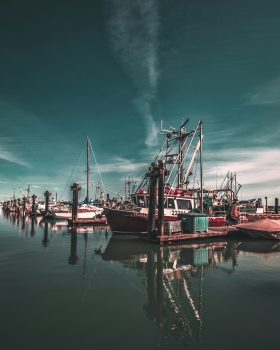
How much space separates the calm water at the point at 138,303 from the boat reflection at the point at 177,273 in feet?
0.14

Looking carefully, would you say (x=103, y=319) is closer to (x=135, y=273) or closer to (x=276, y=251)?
(x=135, y=273)

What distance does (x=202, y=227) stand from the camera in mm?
26172

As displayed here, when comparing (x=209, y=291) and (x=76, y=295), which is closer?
(x=76, y=295)

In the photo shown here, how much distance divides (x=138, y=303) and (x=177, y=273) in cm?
488

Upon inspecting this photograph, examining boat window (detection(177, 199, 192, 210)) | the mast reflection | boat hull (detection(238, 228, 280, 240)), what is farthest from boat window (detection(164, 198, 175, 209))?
boat hull (detection(238, 228, 280, 240))

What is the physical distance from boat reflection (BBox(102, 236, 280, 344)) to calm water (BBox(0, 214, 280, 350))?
0.14 feet

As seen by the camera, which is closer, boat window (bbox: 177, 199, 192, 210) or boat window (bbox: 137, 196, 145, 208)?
boat window (bbox: 137, 196, 145, 208)

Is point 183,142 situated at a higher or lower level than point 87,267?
higher

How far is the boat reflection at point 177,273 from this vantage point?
799 cm

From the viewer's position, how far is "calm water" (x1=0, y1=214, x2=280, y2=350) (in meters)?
6.89

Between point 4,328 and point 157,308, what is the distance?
4.84 meters

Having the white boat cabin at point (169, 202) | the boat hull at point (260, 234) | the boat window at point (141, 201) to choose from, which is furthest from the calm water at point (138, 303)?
the boat window at point (141, 201)

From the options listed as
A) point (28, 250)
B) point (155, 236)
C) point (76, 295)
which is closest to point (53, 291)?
point (76, 295)

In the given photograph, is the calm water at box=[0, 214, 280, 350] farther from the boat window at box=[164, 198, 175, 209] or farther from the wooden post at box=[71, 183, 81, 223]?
the wooden post at box=[71, 183, 81, 223]
